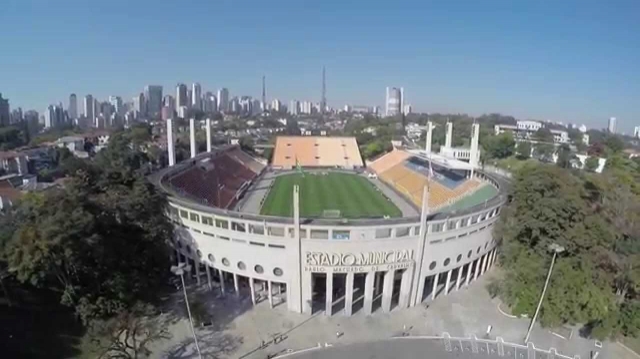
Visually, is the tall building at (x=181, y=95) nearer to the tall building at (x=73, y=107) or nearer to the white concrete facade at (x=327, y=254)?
the tall building at (x=73, y=107)

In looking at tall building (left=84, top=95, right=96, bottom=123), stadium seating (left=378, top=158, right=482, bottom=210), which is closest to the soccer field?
stadium seating (left=378, top=158, right=482, bottom=210)

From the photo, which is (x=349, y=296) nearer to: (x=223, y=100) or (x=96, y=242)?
(x=96, y=242)

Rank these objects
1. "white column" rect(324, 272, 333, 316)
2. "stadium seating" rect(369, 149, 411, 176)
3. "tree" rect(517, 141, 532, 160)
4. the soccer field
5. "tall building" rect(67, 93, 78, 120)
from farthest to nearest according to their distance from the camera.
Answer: "tall building" rect(67, 93, 78, 120) < "tree" rect(517, 141, 532, 160) < "stadium seating" rect(369, 149, 411, 176) < the soccer field < "white column" rect(324, 272, 333, 316)

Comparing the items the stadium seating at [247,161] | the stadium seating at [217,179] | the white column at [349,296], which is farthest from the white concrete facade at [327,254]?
the stadium seating at [247,161]

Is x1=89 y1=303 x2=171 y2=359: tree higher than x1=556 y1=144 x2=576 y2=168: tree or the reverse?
the reverse

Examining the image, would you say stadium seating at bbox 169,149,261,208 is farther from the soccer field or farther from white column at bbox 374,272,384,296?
white column at bbox 374,272,384,296

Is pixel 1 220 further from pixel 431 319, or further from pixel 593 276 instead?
pixel 593 276

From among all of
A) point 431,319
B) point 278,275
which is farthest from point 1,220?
point 431,319

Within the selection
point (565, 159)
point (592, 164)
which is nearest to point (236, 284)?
point (565, 159)
